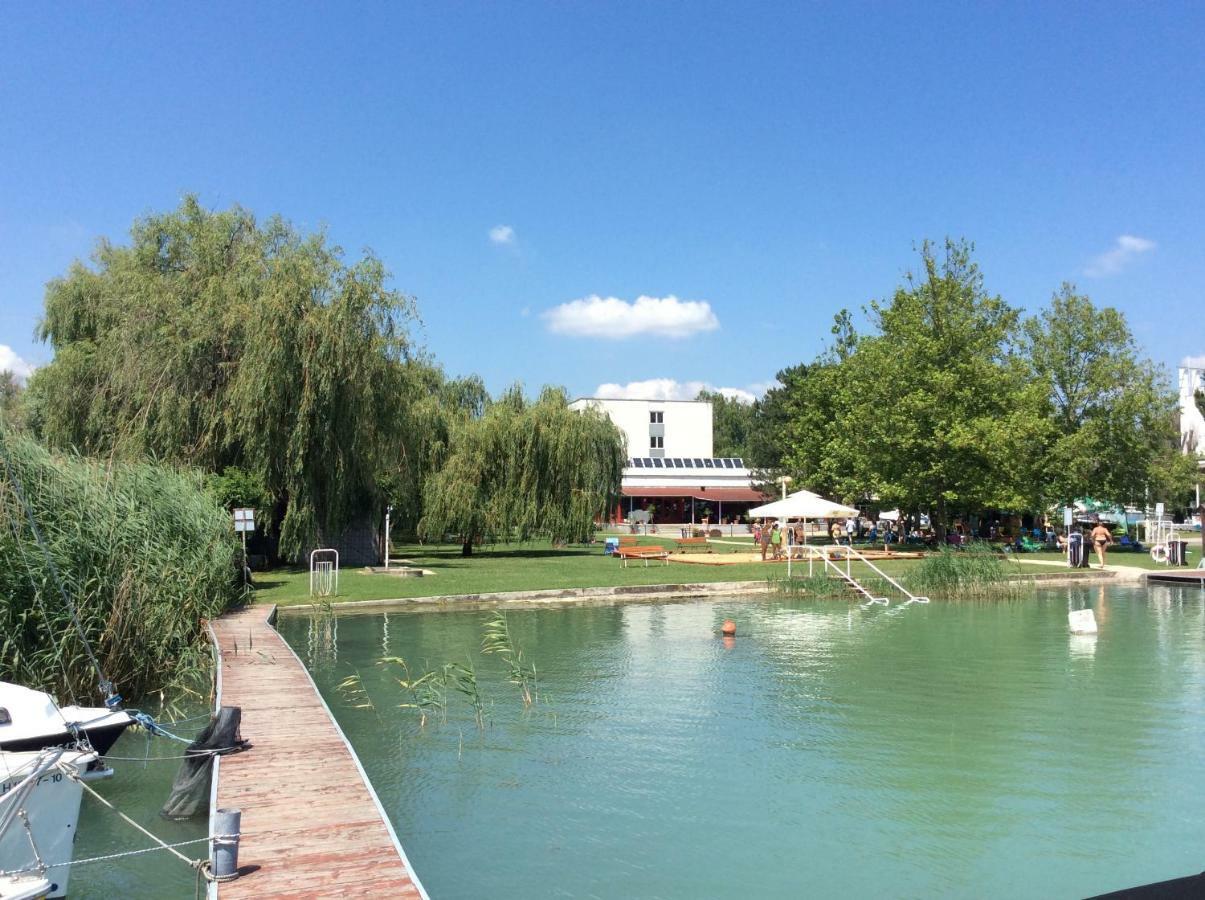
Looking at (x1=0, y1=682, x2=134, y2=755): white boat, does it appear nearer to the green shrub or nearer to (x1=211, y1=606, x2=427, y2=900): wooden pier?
(x1=211, y1=606, x2=427, y2=900): wooden pier

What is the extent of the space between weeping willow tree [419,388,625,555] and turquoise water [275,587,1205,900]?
1839cm

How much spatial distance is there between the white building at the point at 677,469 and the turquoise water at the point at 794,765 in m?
52.5

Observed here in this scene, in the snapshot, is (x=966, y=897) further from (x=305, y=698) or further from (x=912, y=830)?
(x=305, y=698)

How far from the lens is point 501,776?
1002 centimetres

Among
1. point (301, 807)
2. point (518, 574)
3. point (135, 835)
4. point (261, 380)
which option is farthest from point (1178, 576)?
point (135, 835)

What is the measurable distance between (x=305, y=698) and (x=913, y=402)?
3136 centimetres

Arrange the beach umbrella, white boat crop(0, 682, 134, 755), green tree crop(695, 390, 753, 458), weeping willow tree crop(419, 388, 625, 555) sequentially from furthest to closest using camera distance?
green tree crop(695, 390, 753, 458) → weeping willow tree crop(419, 388, 625, 555) → the beach umbrella → white boat crop(0, 682, 134, 755)

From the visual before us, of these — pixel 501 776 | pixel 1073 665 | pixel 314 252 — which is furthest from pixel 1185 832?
pixel 314 252

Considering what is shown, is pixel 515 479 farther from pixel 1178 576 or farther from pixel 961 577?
pixel 1178 576

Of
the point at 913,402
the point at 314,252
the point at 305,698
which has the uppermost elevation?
the point at 314,252

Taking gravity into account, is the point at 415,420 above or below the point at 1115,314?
below

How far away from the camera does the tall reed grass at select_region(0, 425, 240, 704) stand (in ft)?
39.2

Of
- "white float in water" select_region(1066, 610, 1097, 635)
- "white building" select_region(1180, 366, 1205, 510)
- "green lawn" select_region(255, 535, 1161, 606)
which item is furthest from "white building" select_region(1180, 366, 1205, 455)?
"white float in water" select_region(1066, 610, 1097, 635)

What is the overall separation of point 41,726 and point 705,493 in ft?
216
